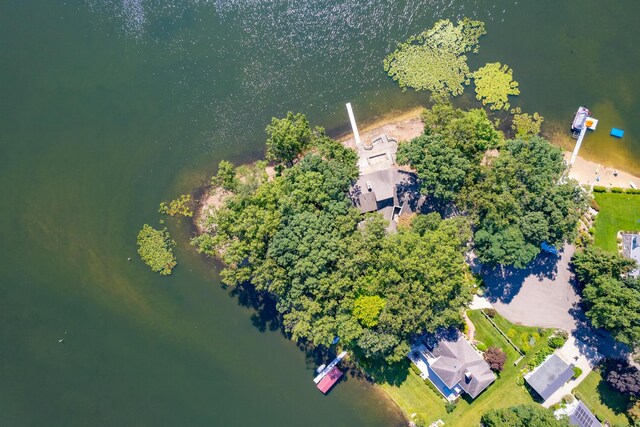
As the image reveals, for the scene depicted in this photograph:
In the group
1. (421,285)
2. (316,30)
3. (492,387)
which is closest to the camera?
(421,285)

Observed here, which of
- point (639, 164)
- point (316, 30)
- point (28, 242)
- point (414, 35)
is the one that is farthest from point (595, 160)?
point (28, 242)

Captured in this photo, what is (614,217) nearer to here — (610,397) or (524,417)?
(610,397)

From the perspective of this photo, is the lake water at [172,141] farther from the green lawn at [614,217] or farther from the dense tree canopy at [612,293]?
the dense tree canopy at [612,293]

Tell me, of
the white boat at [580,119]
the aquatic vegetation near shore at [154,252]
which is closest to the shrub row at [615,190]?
the white boat at [580,119]

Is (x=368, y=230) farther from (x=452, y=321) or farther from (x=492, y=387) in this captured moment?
(x=492, y=387)

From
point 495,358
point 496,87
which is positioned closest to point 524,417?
point 495,358
